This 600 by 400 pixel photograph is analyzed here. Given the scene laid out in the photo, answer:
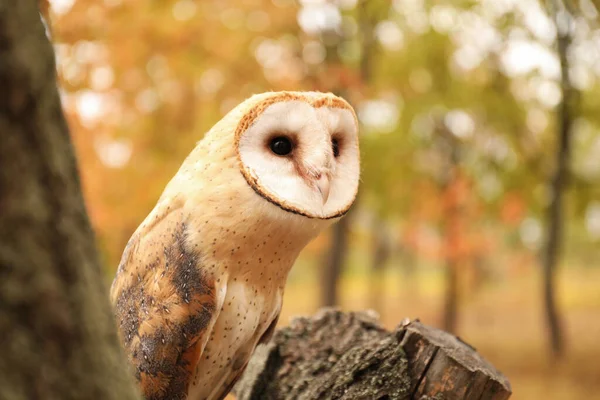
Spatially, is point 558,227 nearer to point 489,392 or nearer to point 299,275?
point 489,392

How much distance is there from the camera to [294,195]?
1133mm

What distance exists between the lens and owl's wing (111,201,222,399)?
1127 mm

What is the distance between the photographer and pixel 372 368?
1296 mm

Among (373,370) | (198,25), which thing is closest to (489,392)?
(373,370)

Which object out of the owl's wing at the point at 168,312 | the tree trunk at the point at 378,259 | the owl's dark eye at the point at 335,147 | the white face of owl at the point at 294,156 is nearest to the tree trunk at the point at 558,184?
the tree trunk at the point at 378,259

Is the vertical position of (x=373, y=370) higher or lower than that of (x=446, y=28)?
lower

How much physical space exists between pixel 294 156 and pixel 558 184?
4.32 m

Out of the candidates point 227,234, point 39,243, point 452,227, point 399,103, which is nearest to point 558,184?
point 452,227

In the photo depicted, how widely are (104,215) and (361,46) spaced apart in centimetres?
262

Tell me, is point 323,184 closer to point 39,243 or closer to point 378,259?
point 39,243

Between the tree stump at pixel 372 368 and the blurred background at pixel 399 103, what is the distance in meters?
2.30

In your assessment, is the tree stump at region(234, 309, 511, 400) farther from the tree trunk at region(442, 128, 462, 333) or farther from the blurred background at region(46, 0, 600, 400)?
the tree trunk at region(442, 128, 462, 333)

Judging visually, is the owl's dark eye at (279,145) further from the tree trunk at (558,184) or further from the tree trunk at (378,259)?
the tree trunk at (378,259)

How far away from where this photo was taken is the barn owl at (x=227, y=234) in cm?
113
